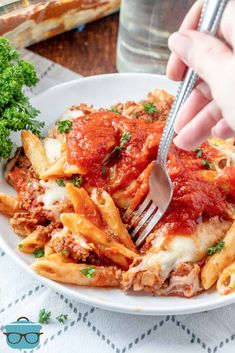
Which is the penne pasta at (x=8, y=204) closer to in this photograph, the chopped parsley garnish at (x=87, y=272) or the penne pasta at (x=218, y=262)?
the chopped parsley garnish at (x=87, y=272)

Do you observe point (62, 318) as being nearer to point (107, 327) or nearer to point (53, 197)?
point (107, 327)

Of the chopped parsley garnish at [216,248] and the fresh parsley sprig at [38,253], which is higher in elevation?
the chopped parsley garnish at [216,248]

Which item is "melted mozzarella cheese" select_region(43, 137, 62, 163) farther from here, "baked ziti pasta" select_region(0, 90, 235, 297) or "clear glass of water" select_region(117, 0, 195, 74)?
"clear glass of water" select_region(117, 0, 195, 74)

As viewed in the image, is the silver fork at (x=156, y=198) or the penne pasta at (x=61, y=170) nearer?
the silver fork at (x=156, y=198)

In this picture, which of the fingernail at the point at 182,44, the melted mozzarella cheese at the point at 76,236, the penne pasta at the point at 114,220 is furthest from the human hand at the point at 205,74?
the melted mozzarella cheese at the point at 76,236

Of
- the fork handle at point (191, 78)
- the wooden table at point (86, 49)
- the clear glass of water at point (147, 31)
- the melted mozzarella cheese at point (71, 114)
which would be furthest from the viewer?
the wooden table at point (86, 49)

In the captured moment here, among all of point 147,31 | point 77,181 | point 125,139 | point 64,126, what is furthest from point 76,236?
point 147,31

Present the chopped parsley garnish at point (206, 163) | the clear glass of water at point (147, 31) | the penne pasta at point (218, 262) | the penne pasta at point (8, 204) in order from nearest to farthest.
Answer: the penne pasta at point (218, 262) → the penne pasta at point (8, 204) → the chopped parsley garnish at point (206, 163) → the clear glass of water at point (147, 31)
